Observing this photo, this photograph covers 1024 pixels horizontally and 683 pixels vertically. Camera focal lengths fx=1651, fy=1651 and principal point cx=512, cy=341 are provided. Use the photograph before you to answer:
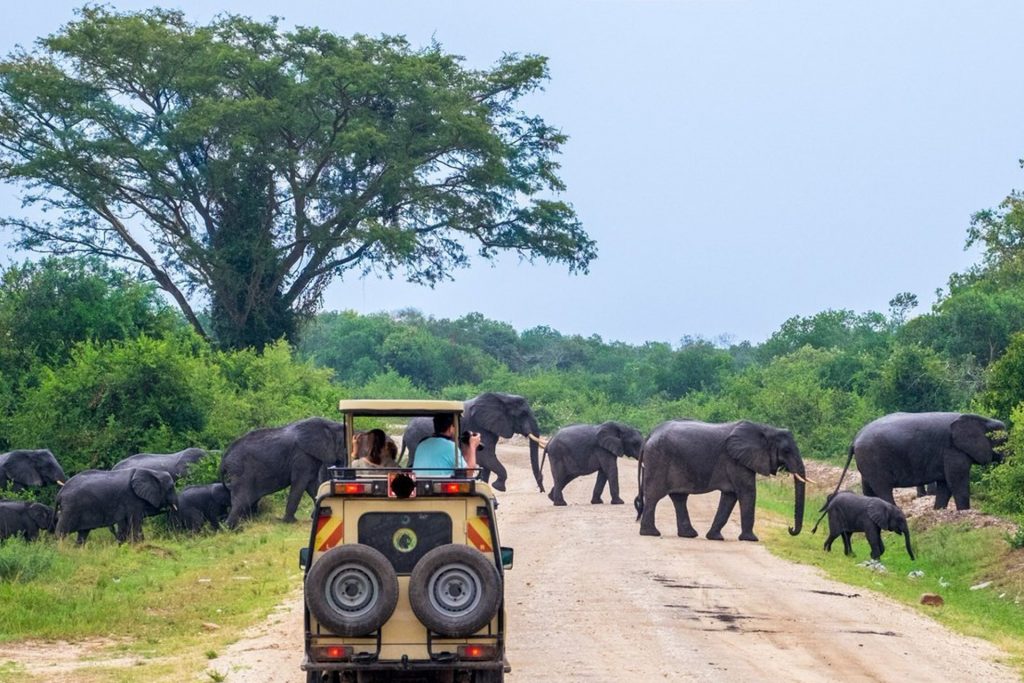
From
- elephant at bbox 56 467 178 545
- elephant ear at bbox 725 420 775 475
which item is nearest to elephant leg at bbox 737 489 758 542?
elephant ear at bbox 725 420 775 475

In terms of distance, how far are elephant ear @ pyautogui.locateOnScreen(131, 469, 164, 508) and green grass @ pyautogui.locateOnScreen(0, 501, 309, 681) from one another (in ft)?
2.27

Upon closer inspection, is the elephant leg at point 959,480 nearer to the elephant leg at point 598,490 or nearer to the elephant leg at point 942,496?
the elephant leg at point 942,496

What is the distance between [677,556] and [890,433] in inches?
349

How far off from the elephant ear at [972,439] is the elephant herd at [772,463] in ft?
0.06

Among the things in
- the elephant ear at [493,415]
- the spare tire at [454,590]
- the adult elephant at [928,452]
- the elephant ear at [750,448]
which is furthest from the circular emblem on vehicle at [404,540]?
the elephant ear at [493,415]

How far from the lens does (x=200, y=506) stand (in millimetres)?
26516

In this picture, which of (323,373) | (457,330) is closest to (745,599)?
(323,373)

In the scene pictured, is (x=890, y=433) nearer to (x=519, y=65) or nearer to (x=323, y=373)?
(x=323, y=373)

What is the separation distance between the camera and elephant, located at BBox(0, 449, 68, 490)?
26484mm

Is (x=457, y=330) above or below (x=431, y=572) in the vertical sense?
above

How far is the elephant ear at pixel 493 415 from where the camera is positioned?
33281 mm

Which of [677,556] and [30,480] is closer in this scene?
[677,556]

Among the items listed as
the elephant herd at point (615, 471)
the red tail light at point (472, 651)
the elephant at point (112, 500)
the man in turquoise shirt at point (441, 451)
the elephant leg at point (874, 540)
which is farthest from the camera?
the elephant herd at point (615, 471)

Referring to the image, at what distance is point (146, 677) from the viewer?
13141mm
